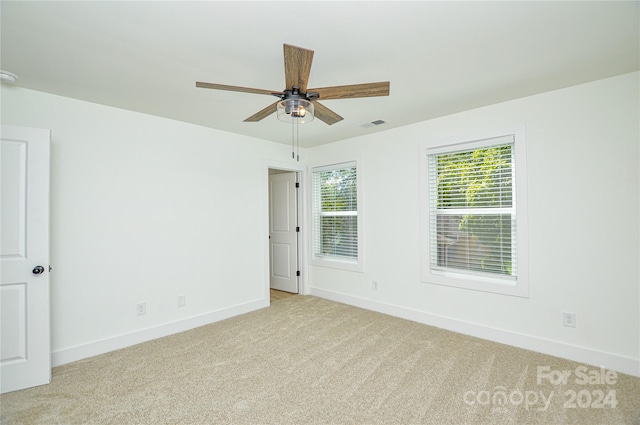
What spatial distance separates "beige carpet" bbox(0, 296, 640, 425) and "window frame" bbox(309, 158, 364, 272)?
4.26 feet

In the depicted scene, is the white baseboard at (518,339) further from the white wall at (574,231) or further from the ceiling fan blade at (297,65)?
the ceiling fan blade at (297,65)

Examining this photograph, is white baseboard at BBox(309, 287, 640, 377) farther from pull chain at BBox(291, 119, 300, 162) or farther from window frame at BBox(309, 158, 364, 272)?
pull chain at BBox(291, 119, 300, 162)

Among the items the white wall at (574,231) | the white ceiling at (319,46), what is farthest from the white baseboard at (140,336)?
the white wall at (574,231)

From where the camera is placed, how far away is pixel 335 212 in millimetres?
4766

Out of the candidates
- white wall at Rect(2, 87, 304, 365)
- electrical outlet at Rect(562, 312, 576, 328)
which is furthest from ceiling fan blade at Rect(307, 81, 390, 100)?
electrical outlet at Rect(562, 312, 576, 328)

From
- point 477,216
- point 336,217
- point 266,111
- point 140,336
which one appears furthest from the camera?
point 336,217

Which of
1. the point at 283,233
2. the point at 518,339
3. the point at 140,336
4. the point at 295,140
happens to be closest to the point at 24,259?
the point at 140,336

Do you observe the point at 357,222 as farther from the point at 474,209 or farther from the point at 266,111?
the point at 266,111

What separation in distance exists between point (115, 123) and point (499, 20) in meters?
3.39

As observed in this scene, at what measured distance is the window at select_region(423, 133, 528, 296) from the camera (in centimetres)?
304

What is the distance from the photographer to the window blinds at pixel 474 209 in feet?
10.3

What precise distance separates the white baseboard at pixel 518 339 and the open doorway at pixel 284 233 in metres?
1.31

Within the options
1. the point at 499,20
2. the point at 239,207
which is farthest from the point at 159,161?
the point at 499,20

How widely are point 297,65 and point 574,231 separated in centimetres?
278
